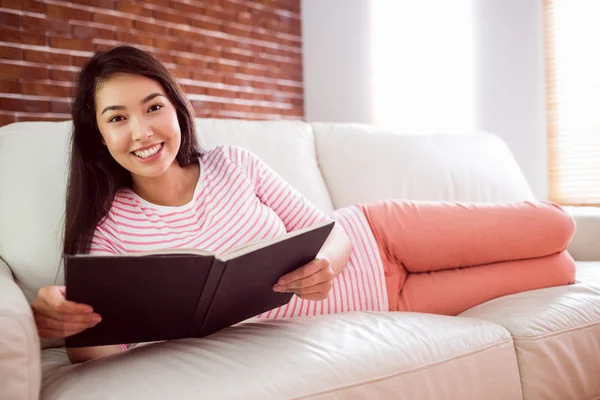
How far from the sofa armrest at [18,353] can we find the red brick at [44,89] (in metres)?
2.37

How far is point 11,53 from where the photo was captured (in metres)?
3.09

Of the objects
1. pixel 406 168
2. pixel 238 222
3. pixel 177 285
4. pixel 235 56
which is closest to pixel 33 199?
pixel 238 222

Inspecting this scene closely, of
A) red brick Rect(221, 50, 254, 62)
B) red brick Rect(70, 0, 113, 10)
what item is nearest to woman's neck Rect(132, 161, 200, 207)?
red brick Rect(70, 0, 113, 10)

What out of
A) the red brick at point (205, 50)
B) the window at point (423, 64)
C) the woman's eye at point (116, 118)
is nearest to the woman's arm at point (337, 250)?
the woman's eye at point (116, 118)

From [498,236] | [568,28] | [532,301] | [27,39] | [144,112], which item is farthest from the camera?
[568,28]

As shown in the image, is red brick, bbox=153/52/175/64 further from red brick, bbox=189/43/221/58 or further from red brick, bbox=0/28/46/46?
red brick, bbox=0/28/46/46

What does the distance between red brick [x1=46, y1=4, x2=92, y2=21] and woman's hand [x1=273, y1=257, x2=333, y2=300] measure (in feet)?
8.33

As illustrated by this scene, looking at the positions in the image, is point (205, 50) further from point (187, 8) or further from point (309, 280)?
point (309, 280)

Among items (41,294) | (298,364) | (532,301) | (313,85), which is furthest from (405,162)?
(313,85)

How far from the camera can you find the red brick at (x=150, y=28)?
368 cm

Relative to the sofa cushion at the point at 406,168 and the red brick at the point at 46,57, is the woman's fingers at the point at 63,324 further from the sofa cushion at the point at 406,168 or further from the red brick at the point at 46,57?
the red brick at the point at 46,57

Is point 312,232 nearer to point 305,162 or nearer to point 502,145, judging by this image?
point 305,162

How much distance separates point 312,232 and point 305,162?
105 centimetres

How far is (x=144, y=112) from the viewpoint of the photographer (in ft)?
4.86
